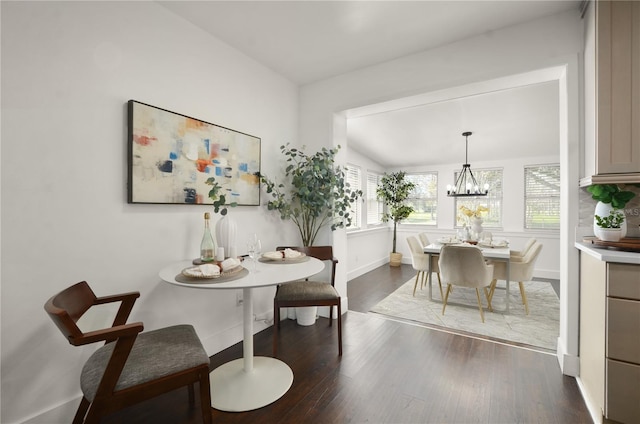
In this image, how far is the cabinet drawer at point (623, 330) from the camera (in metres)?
1.47

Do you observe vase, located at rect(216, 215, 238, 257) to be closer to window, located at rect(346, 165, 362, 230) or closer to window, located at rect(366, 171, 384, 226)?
window, located at rect(346, 165, 362, 230)

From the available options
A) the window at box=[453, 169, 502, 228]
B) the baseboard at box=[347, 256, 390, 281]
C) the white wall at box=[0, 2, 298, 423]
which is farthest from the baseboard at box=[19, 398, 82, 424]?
the window at box=[453, 169, 502, 228]

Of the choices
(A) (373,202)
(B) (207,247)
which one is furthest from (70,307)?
(A) (373,202)

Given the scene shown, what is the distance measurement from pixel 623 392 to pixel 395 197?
4970 millimetres

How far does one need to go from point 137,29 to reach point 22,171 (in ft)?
3.82

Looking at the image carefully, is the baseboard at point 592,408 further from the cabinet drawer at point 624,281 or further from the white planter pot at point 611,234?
the white planter pot at point 611,234

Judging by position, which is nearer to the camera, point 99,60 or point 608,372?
point 608,372

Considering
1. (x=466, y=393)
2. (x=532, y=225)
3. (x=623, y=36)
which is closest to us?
(x=623, y=36)

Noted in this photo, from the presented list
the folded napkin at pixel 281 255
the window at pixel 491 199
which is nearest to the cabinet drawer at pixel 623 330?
the folded napkin at pixel 281 255

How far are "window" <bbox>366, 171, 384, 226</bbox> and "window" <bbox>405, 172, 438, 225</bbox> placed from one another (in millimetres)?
805

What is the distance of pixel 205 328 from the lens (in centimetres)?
235

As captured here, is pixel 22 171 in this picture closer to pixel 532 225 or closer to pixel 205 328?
pixel 205 328

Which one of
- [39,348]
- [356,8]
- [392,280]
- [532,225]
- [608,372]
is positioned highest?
[356,8]

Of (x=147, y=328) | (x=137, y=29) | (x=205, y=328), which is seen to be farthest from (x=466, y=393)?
(x=137, y=29)
